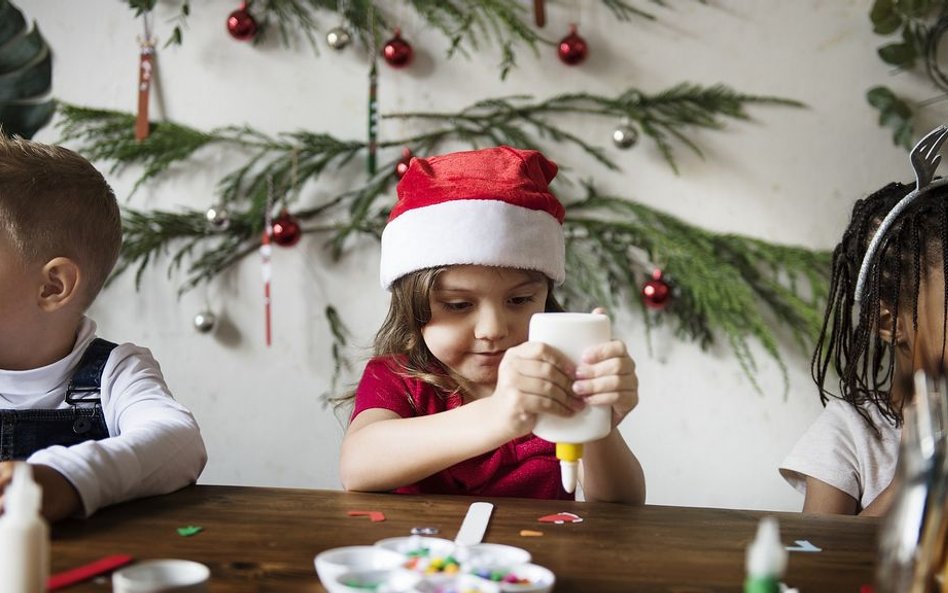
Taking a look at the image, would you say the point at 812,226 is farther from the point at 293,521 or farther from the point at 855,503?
the point at 293,521

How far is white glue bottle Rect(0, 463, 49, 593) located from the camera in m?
0.58

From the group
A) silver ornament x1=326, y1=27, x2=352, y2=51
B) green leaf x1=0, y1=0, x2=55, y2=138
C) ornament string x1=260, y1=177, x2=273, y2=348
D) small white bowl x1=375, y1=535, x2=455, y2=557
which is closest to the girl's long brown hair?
small white bowl x1=375, y1=535, x2=455, y2=557

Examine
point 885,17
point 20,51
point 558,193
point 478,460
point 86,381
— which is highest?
point 885,17

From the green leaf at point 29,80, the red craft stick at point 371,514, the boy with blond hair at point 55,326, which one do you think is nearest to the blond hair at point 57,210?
the boy with blond hair at point 55,326

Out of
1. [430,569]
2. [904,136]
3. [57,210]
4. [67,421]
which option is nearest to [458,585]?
[430,569]

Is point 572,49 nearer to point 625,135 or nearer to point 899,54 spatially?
point 625,135

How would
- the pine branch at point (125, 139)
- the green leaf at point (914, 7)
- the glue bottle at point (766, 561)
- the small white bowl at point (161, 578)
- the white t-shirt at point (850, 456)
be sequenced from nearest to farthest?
1. the glue bottle at point (766, 561)
2. the small white bowl at point (161, 578)
3. the white t-shirt at point (850, 456)
4. the green leaf at point (914, 7)
5. the pine branch at point (125, 139)

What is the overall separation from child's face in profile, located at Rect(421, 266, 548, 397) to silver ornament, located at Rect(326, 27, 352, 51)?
113cm

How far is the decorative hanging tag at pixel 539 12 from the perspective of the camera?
2201 mm

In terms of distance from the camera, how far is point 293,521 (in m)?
0.91

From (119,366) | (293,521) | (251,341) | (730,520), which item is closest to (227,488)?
(293,521)

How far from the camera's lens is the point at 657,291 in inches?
84.6

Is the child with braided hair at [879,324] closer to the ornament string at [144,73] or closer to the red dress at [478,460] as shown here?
the red dress at [478,460]

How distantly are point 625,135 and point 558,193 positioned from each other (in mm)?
212
